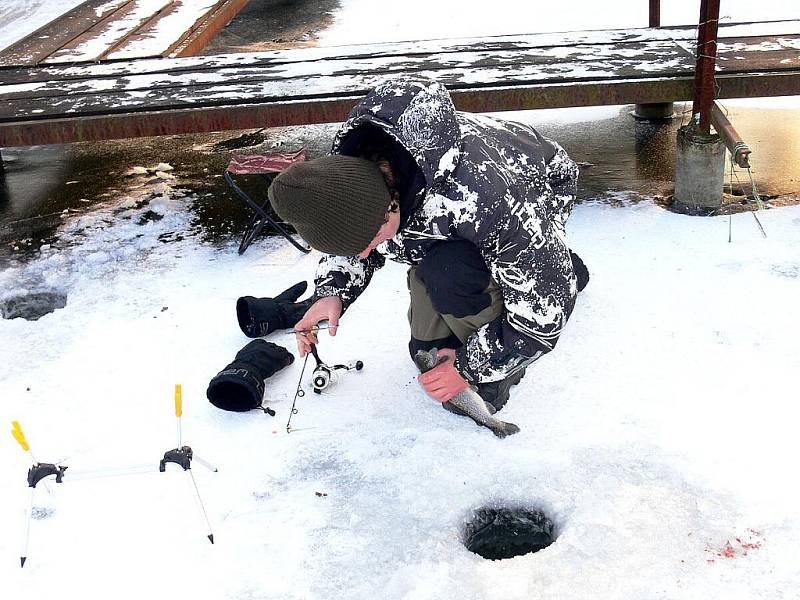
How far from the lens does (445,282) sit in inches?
100

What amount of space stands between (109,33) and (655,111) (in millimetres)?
4141

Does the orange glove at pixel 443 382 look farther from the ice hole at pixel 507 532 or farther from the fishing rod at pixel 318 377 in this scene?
the fishing rod at pixel 318 377

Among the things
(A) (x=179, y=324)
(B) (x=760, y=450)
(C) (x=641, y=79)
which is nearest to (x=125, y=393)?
(A) (x=179, y=324)

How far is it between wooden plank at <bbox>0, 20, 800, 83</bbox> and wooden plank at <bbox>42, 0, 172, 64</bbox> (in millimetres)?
275

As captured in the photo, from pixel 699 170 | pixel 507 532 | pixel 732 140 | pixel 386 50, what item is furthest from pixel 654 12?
pixel 507 532

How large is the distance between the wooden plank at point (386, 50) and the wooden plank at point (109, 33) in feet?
0.90

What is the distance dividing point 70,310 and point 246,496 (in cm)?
172

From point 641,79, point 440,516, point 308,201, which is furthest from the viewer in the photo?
point 641,79

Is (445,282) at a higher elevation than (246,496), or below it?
higher

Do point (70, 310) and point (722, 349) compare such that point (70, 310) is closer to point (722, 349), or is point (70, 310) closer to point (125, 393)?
point (125, 393)

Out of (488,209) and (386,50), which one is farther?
(386,50)

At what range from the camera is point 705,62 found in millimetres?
4148

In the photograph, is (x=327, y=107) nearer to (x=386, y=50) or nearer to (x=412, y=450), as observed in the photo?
(x=386, y=50)

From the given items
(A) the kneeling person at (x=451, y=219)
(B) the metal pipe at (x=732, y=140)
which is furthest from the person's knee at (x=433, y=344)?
(B) the metal pipe at (x=732, y=140)
